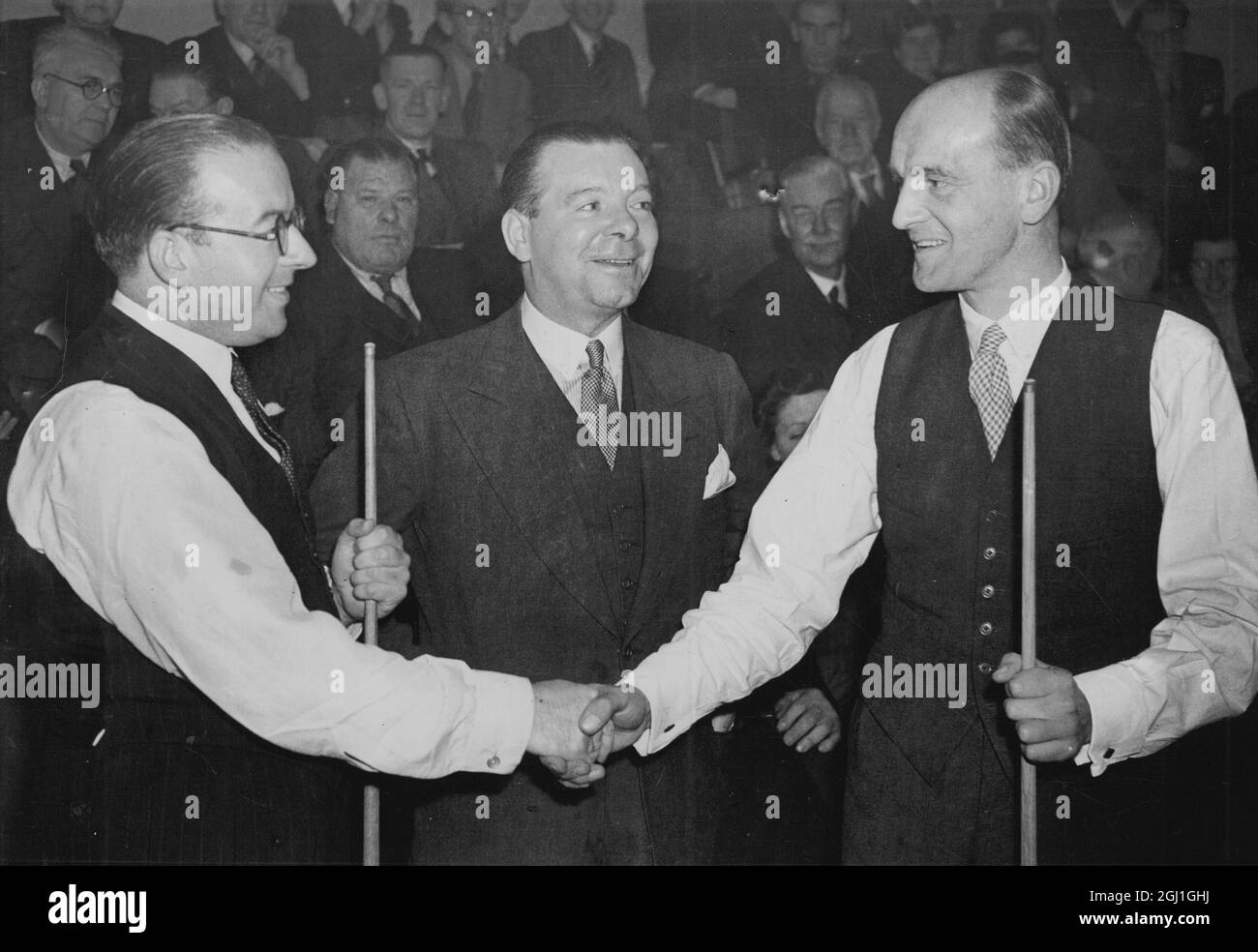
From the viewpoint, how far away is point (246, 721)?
10.2ft

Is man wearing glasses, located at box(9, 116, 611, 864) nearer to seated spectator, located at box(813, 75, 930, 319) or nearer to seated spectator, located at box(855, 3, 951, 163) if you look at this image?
seated spectator, located at box(813, 75, 930, 319)

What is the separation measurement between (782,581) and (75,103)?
2.00 metres

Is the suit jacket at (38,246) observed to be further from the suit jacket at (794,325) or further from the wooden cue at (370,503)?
the suit jacket at (794,325)

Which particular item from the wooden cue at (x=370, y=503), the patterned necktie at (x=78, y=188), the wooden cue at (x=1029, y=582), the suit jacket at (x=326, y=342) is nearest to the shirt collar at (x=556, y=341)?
the suit jacket at (x=326, y=342)

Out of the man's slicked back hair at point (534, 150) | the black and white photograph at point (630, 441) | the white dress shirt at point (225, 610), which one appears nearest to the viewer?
the white dress shirt at point (225, 610)

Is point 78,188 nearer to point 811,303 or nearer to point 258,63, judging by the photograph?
point 258,63

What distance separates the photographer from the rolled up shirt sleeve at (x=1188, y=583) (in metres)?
3.18

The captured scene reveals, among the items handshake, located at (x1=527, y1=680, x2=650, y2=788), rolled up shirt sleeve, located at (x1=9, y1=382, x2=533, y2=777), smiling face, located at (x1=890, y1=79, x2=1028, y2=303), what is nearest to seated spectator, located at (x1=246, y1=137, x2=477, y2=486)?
rolled up shirt sleeve, located at (x1=9, y1=382, x2=533, y2=777)

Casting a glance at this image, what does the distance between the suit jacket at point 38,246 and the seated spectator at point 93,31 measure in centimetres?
6

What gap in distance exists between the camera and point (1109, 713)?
3.17 m

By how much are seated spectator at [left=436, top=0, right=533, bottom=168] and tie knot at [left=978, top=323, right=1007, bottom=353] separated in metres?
1.15

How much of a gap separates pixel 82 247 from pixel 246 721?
1.17 m
